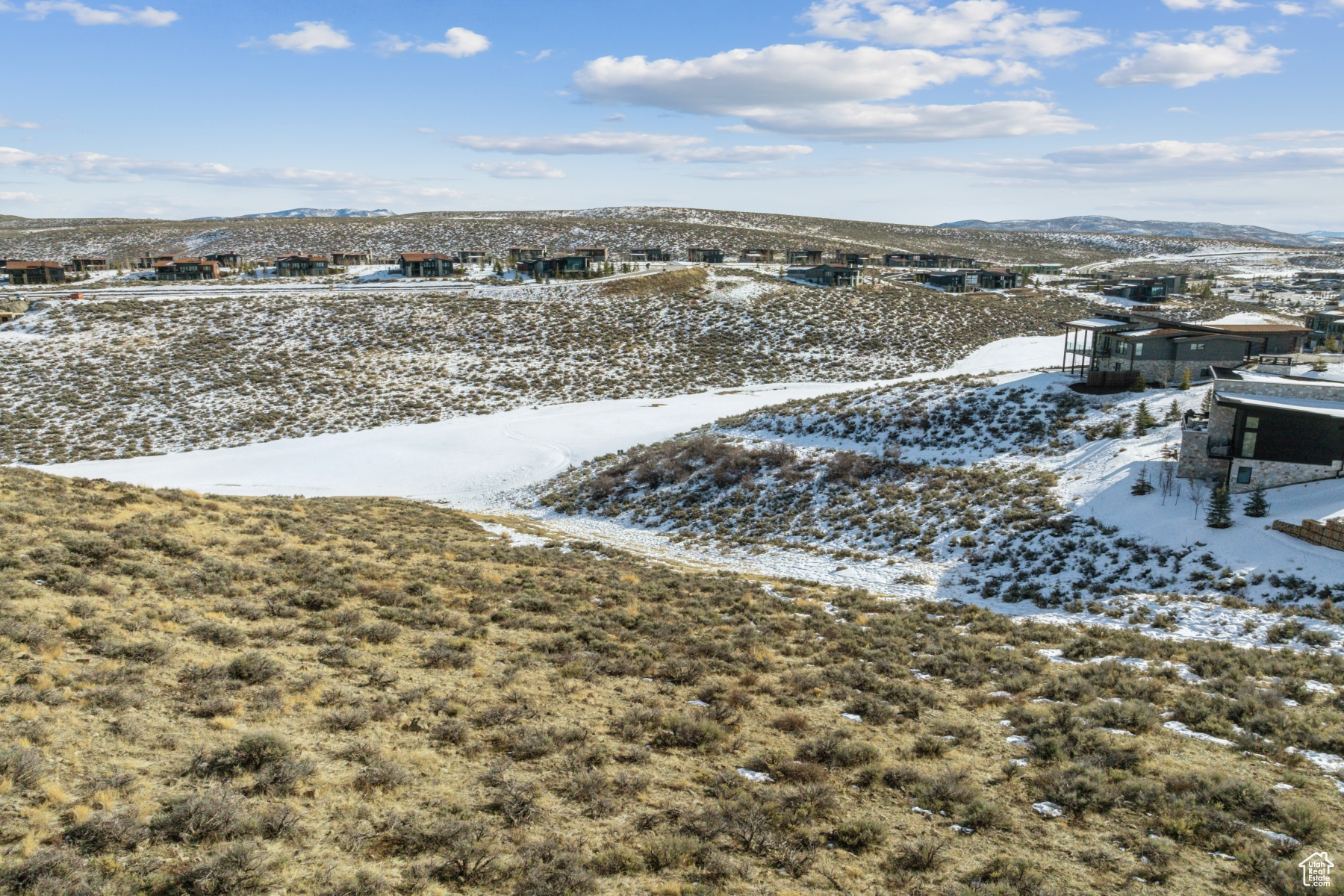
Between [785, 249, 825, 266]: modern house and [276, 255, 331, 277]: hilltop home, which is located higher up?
[785, 249, 825, 266]: modern house

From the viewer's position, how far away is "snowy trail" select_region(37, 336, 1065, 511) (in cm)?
3509

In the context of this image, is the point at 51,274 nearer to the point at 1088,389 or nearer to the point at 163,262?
the point at 163,262

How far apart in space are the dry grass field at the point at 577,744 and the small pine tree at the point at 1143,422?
15995 mm

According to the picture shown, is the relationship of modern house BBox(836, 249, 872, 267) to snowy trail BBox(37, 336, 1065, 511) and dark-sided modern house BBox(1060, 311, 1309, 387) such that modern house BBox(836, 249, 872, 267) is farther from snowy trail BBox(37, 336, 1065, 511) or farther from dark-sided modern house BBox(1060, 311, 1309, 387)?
dark-sided modern house BBox(1060, 311, 1309, 387)

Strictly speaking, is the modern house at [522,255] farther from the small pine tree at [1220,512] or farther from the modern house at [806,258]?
the small pine tree at [1220,512]

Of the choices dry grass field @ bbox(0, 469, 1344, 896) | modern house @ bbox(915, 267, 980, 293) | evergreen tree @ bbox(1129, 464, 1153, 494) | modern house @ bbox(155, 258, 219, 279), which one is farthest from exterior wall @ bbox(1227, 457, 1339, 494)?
modern house @ bbox(155, 258, 219, 279)

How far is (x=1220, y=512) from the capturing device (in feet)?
70.8

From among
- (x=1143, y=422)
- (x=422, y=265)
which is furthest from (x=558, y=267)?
(x=1143, y=422)

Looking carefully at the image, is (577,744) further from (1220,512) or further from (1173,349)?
(1173,349)

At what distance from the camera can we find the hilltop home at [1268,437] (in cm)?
2198

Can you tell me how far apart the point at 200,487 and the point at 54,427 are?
21.9 metres

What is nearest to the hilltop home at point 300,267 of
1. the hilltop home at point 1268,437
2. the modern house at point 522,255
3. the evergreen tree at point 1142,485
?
the modern house at point 522,255

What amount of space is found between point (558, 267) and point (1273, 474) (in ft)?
264

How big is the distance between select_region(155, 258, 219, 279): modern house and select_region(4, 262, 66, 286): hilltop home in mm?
10110
